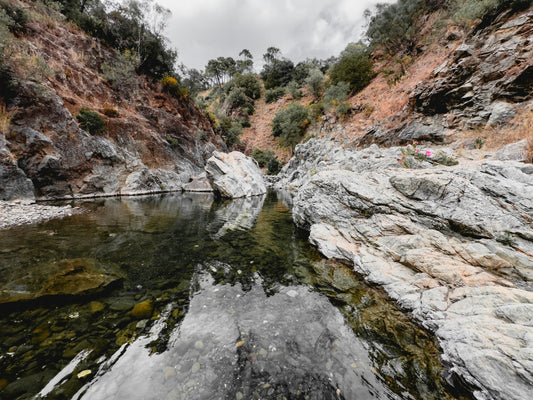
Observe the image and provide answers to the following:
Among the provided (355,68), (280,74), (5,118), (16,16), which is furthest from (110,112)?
(280,74)

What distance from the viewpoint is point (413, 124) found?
1386cm

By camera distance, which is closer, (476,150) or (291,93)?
(476,150)

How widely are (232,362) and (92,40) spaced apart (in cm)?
3279

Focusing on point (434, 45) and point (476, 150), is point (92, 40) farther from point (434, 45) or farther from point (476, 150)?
point (434, 45)

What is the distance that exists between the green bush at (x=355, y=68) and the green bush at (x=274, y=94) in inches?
1006

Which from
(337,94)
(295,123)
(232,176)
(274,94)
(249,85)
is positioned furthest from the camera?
(249,85)

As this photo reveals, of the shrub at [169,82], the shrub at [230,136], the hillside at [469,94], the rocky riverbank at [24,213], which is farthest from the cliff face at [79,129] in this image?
the hillside at [469,94]

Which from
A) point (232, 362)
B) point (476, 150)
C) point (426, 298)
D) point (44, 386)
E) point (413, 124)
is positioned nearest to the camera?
point (44, 386)

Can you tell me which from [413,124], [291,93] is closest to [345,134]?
[413,124]

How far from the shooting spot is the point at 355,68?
2697 centimetres

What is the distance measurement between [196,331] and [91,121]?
21446 mm

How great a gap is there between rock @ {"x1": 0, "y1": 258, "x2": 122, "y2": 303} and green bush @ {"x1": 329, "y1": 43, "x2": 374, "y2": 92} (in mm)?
32075

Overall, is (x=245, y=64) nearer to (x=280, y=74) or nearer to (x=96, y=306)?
(x=280, y=74)

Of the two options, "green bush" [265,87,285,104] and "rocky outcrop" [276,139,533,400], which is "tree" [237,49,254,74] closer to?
"green bush" [265,87,285,104]
